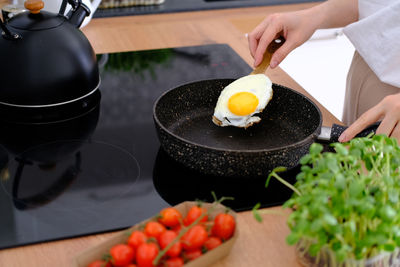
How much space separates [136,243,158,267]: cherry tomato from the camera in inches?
23.9

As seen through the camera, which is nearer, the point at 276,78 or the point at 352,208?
the point at 352,208

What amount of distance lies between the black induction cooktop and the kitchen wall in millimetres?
1430

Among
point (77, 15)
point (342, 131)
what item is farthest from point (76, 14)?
point (342, 131)

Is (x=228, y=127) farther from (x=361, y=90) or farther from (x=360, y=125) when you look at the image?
(x=361, y=90)

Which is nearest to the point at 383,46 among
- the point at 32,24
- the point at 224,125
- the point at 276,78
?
the point at 276,78

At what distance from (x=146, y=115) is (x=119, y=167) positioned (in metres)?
0.25

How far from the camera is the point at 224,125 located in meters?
1.04

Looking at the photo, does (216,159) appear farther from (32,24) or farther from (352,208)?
(32,24)

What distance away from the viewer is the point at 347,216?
1.87ft

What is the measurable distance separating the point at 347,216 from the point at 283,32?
765mm

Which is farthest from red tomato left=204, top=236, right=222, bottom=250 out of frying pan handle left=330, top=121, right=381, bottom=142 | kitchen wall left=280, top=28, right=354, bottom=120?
kitchen wall left=280, top=28, right=354, bottom=120

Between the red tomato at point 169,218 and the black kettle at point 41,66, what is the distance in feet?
1.69

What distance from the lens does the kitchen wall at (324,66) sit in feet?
8.07

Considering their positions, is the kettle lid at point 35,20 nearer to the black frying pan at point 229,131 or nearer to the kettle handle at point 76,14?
the kettle handle at point 76,14
